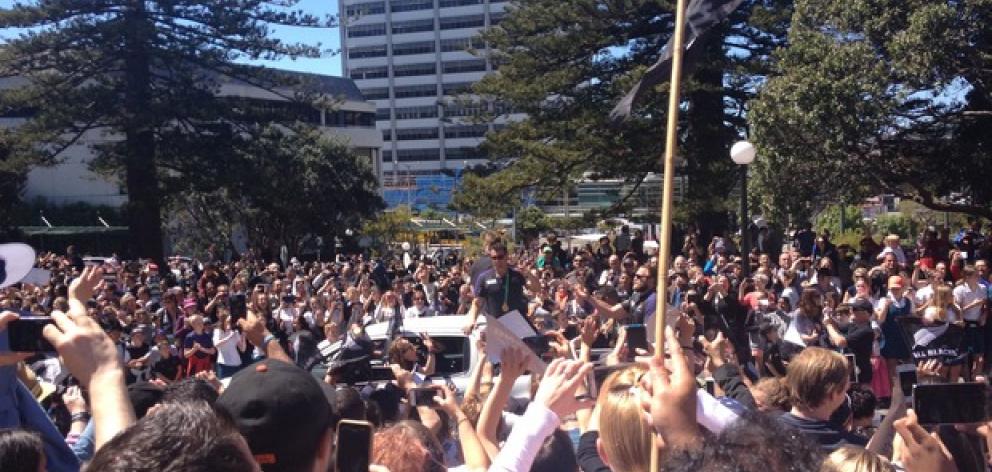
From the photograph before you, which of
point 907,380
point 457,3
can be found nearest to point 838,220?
point 907,380

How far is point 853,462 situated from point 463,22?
10566cm

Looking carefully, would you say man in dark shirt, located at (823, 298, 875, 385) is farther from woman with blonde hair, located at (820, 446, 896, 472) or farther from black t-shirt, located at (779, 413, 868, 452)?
woman with blonde hair, located at (820, 446, 896, 472)

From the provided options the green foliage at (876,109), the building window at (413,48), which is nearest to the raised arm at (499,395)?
the green foliage at (876,109)

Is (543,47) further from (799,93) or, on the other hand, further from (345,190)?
(345,190)

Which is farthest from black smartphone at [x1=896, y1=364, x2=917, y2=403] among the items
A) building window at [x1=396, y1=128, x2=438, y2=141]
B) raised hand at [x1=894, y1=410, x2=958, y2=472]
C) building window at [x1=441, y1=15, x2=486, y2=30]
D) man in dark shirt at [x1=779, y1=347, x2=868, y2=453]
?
building window at [x1=396, y1=128, x2=438, y2=141]

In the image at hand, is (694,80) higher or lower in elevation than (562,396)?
higher

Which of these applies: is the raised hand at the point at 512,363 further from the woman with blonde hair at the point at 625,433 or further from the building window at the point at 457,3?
the building window at the point at 457,3

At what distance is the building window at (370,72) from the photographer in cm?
11069

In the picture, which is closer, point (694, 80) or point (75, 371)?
point (75, 371)

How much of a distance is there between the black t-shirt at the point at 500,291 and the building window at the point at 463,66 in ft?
326

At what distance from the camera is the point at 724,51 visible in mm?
25219

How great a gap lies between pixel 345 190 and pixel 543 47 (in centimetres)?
2558

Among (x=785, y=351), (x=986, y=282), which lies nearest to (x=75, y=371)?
(x=785, y=351)

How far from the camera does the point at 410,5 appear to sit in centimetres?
10838
